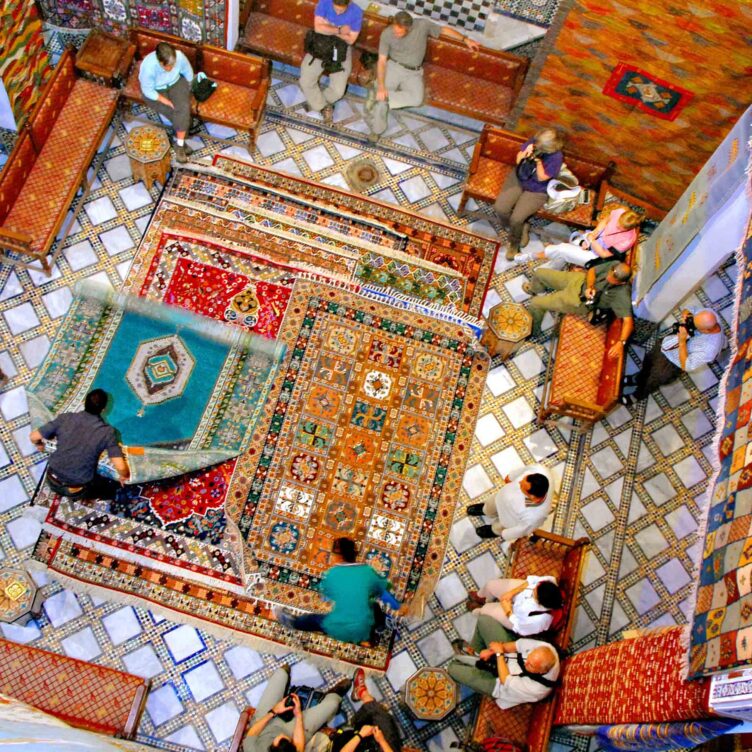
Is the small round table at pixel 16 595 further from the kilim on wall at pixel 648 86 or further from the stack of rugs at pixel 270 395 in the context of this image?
the kilim on wall at pixel 648 86

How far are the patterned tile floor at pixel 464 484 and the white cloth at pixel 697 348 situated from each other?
668 mm

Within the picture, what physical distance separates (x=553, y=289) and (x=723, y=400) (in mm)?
2335

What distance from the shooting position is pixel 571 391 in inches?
261

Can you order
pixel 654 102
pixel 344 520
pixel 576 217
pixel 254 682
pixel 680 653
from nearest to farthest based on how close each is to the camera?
pixel 680 653
pixel 254 682
pixel 344 520
pixel 654 102
pixel 576 217

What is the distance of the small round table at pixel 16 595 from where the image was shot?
5586 mm

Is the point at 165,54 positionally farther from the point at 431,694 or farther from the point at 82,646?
the point at 431,694

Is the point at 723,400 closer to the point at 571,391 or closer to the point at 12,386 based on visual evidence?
the point at 571,391

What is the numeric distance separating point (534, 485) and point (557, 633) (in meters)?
1.07

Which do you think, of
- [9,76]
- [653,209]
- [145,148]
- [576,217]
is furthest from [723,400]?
[9,76]

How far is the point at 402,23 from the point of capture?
7.11m

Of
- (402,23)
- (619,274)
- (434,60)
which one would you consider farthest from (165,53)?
(619,274)

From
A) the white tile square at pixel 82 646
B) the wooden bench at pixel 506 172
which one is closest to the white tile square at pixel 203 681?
the white tile square at pixel 82 646

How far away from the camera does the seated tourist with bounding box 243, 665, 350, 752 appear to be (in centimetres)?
511

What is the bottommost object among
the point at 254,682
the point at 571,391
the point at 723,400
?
the point at 254,682
